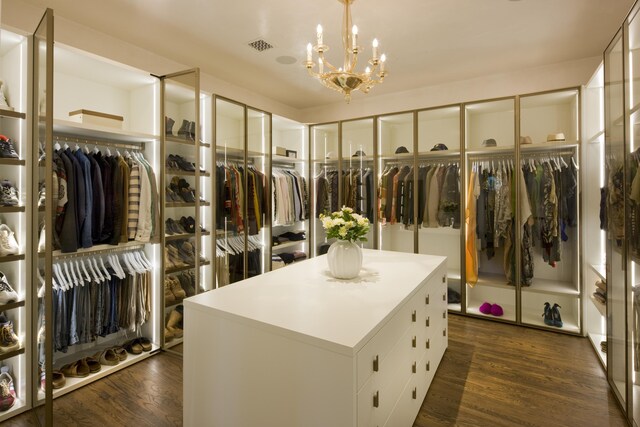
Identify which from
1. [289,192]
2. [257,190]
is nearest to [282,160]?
[289,192]

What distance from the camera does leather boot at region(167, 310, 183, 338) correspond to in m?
3.05

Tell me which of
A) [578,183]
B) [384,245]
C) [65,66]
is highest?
[65,66]

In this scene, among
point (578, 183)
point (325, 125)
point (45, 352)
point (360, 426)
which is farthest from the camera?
point (325, 125)

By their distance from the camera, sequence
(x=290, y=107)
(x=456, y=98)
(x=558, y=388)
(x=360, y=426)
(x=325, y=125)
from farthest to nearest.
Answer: (x=290, y=107), (x=325, y=125), (x=456, y=98), (x=558, y=388), (x=360, y=426)

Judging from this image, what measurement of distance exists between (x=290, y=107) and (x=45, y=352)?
15.1 ft

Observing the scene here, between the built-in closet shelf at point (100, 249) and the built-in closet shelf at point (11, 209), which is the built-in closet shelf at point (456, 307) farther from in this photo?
the built-in closet shelf at point (11, 209)

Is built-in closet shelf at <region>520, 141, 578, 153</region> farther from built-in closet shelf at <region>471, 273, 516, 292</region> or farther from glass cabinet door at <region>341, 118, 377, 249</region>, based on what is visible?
glass cabinet door at <region>341, 118, 377, 249</region>

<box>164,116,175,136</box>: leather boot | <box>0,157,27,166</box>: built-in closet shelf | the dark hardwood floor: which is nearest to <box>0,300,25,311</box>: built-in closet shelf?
the dark hardwood floor

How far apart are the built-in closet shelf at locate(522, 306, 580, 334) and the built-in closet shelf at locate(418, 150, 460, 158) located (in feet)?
6.29

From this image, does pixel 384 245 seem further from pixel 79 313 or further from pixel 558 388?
pixel 79 313

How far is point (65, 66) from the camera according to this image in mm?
2611

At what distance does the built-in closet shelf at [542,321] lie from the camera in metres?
3.40

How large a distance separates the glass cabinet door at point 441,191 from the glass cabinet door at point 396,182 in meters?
0.13

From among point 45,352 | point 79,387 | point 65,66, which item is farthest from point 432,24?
point 79,387
